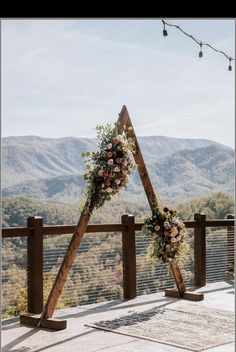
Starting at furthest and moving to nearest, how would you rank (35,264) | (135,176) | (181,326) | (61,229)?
(135,176) → (61,229) → (35,264) → (181,326)

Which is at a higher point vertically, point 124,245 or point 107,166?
point 107,166

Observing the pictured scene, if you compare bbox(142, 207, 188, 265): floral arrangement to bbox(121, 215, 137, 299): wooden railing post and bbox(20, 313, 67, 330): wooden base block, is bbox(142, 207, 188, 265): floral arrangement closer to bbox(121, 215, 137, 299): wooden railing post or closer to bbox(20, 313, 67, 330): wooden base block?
bbox(121, 215, 137, 299): wooden railing post

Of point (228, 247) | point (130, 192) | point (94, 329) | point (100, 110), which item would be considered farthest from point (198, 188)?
point (94, 329)

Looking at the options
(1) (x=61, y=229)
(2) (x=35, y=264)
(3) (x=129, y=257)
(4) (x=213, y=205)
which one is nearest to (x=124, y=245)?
(3) (x=129, y=257)

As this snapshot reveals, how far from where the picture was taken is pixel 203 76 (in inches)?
1067

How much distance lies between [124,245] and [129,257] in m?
0.13

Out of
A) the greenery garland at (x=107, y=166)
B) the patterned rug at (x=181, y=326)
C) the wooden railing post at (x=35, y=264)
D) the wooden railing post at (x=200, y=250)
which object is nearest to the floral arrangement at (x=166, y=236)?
the patterned rug at (x=181, y=326)

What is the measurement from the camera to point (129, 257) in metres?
6.39

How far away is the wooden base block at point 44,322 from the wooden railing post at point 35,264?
380mm

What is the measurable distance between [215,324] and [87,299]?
1753 mm

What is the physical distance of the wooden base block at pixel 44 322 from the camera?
15.5ft

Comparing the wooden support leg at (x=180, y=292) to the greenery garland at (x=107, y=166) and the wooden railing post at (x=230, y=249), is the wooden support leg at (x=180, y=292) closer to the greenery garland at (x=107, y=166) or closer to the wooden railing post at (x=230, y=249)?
the greenery garland at (x=107, y=166)

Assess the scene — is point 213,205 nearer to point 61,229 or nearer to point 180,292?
point 180,292
